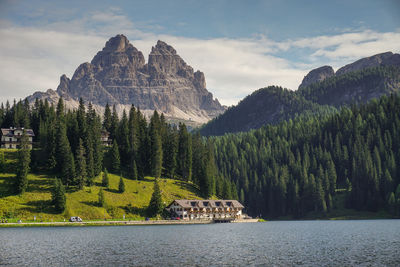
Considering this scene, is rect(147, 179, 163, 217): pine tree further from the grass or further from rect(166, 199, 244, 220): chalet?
rect(166, 199, 244, 220): chalet

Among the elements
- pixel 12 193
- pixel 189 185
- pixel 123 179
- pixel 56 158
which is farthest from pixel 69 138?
pixel 189 185

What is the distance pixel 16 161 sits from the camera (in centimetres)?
16125

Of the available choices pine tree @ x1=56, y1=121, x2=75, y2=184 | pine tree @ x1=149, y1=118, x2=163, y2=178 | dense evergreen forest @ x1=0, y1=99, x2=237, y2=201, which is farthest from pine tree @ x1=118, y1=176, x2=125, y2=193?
pine tree @ x1=149, y1=118, x2=163, y2=178

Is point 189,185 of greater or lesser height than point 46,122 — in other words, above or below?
below

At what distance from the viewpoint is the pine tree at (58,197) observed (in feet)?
448

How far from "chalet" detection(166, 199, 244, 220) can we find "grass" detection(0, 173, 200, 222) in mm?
5099

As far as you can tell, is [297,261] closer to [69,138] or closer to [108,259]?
[108,259]

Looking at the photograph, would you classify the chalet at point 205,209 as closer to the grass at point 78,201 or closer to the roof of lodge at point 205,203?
the roof of lodge at point 205,203

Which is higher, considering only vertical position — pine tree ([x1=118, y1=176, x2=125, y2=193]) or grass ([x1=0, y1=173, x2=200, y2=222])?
pine tree ([x1=118, y1=176, x2=125, y2=193])

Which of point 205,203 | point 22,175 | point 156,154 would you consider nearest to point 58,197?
point 22,175

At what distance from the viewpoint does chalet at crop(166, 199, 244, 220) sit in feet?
559

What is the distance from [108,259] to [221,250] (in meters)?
19.2

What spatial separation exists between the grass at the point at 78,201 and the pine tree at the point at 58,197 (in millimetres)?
1794

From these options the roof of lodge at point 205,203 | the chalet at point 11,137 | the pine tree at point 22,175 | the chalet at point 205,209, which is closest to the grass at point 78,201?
the pine tree at point 22,175
